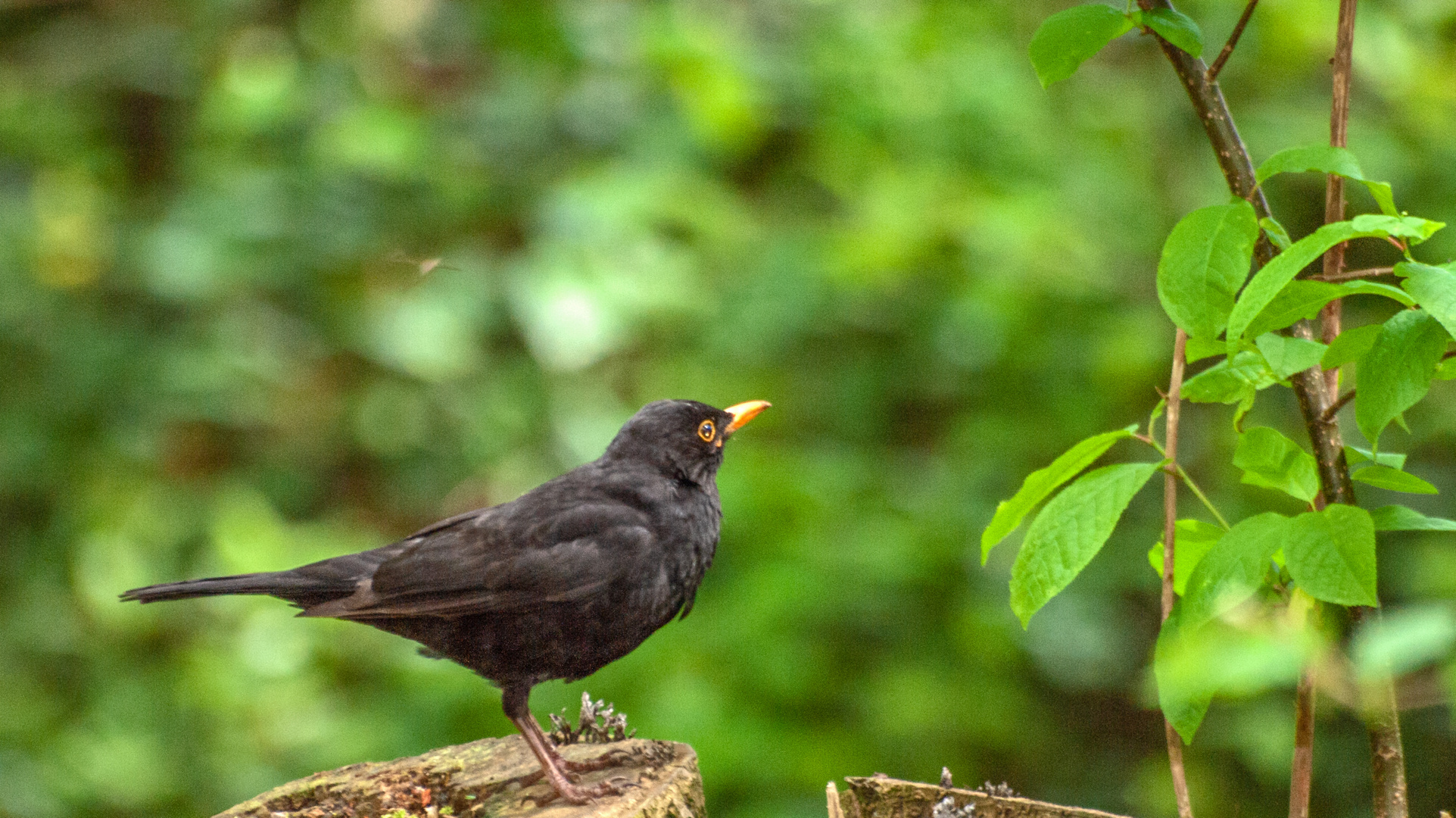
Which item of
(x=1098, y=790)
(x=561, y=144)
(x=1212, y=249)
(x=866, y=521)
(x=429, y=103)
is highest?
(x=429, y=103)

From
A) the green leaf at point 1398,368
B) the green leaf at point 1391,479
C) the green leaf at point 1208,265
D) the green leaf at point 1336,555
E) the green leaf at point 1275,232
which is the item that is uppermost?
the green leaf at point 1275,232

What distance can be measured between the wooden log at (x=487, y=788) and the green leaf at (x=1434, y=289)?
1665mm

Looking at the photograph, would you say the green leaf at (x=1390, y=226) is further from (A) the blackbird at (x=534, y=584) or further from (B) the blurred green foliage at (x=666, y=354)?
(B) the blurred green foliage at (x=666, y=354)

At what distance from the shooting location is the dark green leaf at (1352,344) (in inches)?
64.2

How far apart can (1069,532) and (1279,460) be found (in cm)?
33

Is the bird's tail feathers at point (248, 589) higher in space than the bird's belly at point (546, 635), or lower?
higher

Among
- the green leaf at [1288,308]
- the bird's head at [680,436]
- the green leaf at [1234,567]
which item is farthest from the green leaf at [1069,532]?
the bird's head at [680,436]

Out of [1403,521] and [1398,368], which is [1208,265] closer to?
[1398,368]

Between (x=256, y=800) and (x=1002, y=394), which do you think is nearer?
(x=256, y=800)

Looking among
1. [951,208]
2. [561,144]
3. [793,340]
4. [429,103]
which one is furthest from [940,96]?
[429,103]

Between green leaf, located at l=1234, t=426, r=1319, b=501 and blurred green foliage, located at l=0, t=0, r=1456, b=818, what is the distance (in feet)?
8.54

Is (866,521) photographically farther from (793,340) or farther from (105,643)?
(105,643)

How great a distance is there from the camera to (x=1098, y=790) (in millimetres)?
5230

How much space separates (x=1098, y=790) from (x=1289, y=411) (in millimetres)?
1820
